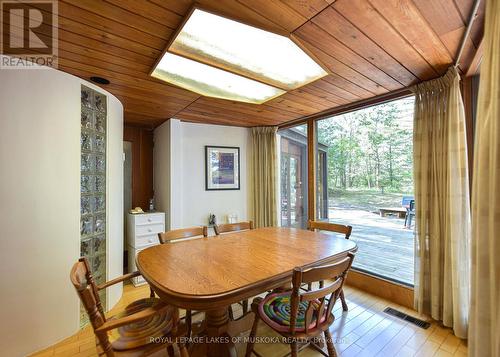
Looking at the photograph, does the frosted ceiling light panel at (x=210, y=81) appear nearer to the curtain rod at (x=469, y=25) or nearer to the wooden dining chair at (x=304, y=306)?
the curtain rod at (x=469, y=25)

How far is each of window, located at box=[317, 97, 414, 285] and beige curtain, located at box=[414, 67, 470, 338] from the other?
0.27 metres

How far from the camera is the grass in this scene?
2.71 meters

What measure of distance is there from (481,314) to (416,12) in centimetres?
157

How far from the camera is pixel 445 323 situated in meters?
1.99

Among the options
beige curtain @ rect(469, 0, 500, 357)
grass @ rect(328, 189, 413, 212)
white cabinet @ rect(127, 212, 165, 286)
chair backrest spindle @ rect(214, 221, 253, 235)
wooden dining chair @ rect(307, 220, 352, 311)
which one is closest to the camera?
beige curtain @ rect(469, 0, 500, 357)

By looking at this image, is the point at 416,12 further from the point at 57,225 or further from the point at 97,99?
the point at 57,225

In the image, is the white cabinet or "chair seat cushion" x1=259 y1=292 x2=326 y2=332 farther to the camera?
the white cabinet

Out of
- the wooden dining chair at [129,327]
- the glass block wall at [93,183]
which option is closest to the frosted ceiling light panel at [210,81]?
the glass block wall at [93,183]

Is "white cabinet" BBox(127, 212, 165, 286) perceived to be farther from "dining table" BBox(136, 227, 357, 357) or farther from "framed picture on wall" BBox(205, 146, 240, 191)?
"dining table" BBox(136, 227, 357, 357)

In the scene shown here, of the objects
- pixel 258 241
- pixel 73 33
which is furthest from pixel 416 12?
pixel 73 33

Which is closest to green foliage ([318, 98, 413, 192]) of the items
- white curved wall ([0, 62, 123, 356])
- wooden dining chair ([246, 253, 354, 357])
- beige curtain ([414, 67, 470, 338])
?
beige curtain ([414, 67, 470, 338])

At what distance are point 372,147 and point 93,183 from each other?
3164mm

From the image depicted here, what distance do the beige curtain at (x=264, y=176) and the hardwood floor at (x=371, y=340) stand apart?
1849 mm

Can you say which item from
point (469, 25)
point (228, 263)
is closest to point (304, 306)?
point (228, 263)
